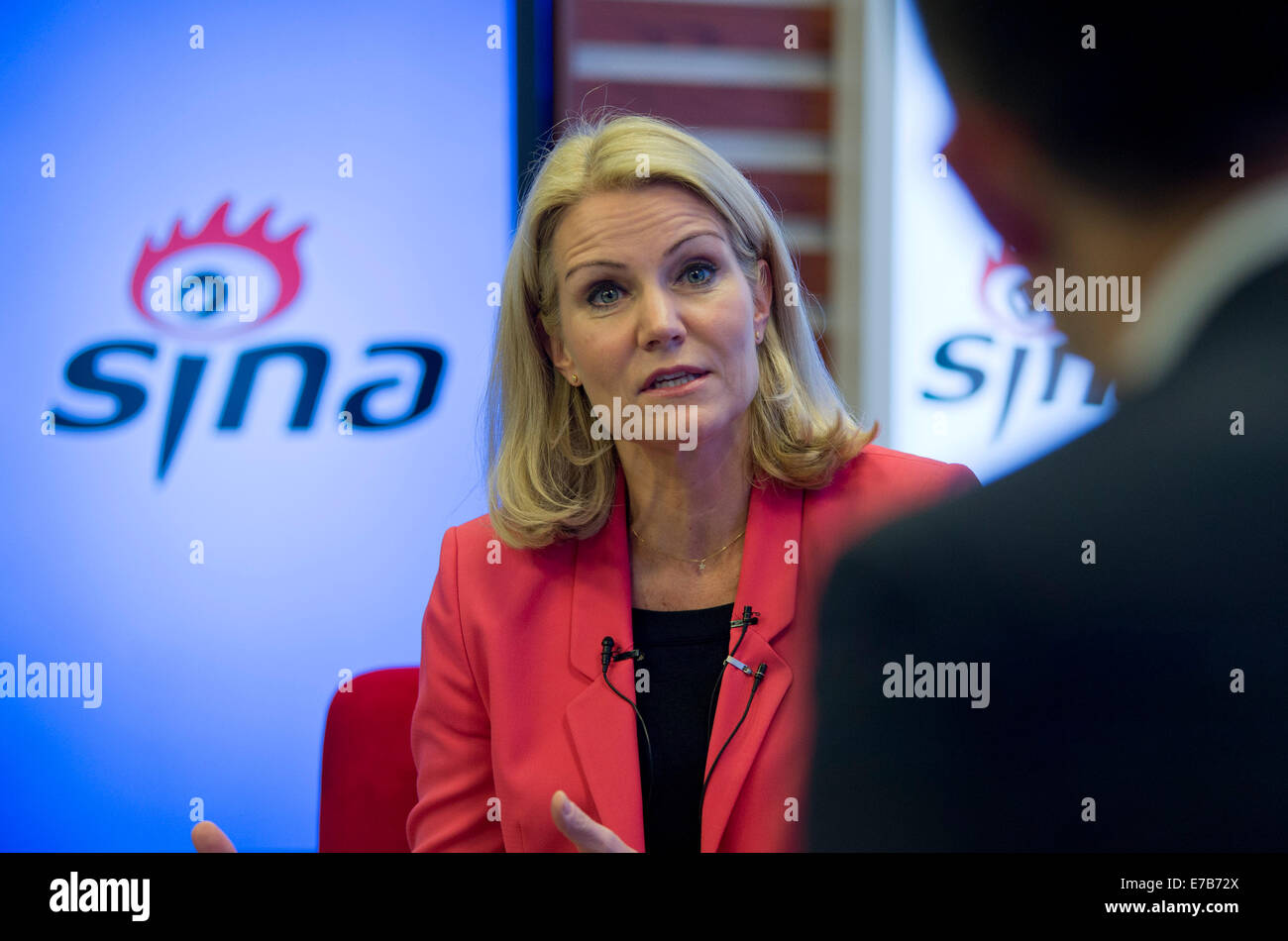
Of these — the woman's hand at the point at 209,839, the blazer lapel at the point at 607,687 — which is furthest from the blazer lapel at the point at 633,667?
the woman's hand at the point at 209,839

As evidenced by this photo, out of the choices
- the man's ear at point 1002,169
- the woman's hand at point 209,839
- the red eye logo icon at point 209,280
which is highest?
the man's ear at point 1002,169

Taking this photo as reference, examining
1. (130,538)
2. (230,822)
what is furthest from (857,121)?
(230,822)

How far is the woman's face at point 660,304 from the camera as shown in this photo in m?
1.71

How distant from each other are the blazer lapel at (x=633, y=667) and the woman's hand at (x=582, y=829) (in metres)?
0.09

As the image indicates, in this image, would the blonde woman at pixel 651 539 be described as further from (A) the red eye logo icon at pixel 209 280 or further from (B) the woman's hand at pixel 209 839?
(A) the red eye logo icon at pixel 209 280

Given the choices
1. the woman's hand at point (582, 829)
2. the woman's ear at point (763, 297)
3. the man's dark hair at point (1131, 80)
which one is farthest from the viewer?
the man's dark hair at point (1131, 80)

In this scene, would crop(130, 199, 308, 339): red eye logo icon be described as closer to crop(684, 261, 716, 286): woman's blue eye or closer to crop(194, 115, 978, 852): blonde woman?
crop(194, 115, 978, 852): blonde woman

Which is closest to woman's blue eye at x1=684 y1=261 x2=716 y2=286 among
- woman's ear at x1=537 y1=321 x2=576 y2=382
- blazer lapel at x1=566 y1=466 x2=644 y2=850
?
woman's ear at x1=537 y1=321 x2=576 y2=382

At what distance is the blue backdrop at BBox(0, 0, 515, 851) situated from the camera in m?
2.58

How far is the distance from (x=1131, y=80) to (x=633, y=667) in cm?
179

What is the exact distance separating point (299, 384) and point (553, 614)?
3.72ft

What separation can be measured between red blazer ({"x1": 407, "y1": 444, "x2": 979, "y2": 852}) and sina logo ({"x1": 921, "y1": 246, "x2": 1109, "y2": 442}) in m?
0.58

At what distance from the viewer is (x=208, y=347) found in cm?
257

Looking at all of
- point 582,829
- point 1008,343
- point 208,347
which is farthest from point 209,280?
point 1008,343
